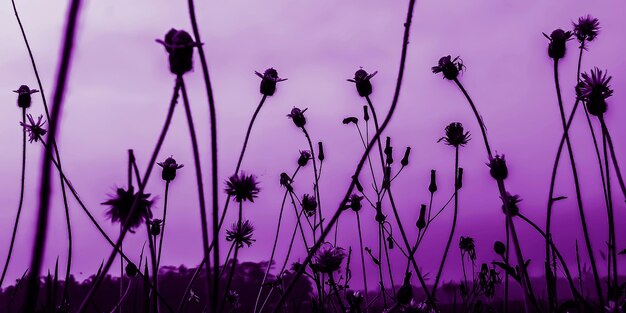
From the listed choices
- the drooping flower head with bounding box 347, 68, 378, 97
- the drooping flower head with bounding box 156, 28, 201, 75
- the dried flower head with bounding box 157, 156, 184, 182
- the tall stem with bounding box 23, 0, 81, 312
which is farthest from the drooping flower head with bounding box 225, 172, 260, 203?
the tall stem with bounding box 23, 0, 81, 312

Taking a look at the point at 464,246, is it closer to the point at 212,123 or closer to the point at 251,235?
the point at 251,235

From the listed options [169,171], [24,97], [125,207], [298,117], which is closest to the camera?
[125,207]

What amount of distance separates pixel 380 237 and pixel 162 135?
2589mm

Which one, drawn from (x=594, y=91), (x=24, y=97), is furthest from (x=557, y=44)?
(x=24, y=97)

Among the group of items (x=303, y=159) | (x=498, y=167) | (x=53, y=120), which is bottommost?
(x=53, y=120)

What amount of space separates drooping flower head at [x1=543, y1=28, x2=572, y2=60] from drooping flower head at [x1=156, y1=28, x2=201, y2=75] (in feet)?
6.39

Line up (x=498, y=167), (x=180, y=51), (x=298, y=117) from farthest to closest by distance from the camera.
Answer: (x=298, y=117) → (x=498, y=167) → (x=180, y=51)

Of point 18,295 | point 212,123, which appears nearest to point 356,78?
point 212,123

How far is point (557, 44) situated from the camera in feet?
7.59

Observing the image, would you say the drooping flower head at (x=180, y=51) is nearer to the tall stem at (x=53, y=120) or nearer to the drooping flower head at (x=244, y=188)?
the tall stem at (x=53, y=120)

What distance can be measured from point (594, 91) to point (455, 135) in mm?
901

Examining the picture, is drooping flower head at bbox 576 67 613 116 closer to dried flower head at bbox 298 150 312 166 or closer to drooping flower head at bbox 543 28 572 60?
drooping flower head at bbox 543 28 572 60

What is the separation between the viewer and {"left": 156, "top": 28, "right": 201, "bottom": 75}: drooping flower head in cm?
84

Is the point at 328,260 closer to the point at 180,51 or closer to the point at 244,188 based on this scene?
the point at 244,188
